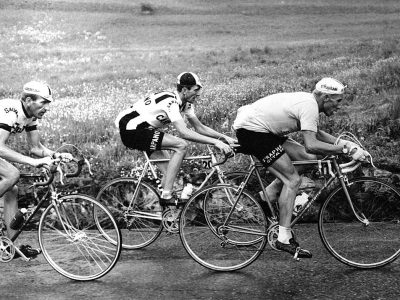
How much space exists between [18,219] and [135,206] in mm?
1440

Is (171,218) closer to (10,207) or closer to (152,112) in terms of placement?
(152,112)

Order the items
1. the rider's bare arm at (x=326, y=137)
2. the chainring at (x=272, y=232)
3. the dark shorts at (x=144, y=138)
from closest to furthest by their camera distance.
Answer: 1. the chainring at (x=272, y=232)
2. the rider's bare arm at (x=326, y=137)
3. the dark shorts at (x=144, y=138)

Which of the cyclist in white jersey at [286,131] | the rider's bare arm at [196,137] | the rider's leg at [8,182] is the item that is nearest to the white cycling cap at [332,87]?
the cyclist in white jersey at [286,131]

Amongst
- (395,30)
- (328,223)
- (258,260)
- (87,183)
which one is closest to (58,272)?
(258,260)

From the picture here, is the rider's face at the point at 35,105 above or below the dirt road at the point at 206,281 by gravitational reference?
above

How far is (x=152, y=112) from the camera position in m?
Result: 6.39

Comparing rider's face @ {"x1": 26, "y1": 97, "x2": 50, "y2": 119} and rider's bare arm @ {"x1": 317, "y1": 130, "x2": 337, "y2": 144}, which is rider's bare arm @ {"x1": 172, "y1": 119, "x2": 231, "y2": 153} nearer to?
rider's bare arm @ {"x1": 317, "y1": 130, "x2": 337, "y2": 144}

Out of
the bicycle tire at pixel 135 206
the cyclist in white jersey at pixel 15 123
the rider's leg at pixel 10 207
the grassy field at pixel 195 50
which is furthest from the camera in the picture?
the grassy field at pixel 195 50

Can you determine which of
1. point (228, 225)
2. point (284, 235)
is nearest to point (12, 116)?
point (228, 225)

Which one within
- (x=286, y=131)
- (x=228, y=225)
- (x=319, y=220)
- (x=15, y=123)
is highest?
(x=15, y=123)

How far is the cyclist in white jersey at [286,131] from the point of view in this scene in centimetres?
537

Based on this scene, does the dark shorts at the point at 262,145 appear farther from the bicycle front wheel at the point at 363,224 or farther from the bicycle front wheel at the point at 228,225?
the bicycle front wheel at the point at 363,224

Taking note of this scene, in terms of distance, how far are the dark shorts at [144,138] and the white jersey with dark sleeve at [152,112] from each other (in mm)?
57

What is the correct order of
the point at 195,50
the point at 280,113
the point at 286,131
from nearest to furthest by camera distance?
the point at 280,113 → the point at 286,131 → the point at 195,50
